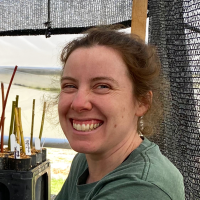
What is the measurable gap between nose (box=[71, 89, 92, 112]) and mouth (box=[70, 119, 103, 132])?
4cm

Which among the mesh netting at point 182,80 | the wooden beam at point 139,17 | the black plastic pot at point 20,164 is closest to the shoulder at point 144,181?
the mesh netting at point 182,80

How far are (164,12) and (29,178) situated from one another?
1226 mm

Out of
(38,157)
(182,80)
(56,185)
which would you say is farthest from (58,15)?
(56,185)

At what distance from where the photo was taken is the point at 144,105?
2.94 ft

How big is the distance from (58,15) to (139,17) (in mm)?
806

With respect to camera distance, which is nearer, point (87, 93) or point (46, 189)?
point (87, 93)

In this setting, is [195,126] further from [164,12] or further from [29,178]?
[29,178]

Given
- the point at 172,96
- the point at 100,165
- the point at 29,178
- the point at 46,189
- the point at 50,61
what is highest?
the point at 50,61

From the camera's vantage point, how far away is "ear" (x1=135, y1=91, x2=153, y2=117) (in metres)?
0.88

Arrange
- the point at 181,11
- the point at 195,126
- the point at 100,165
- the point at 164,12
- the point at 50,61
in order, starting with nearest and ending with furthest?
the point at 100,165 → the point at 195,126 → the point at 181,11 → the point at 164,12 → the point at 50,61

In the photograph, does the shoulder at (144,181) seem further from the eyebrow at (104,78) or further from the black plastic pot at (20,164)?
the black plastic pot at (20,164)

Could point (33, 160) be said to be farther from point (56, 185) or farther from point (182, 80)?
point (56, 185)

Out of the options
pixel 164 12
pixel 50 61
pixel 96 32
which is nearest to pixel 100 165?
pixel 96 32

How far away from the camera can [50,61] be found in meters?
2.94
